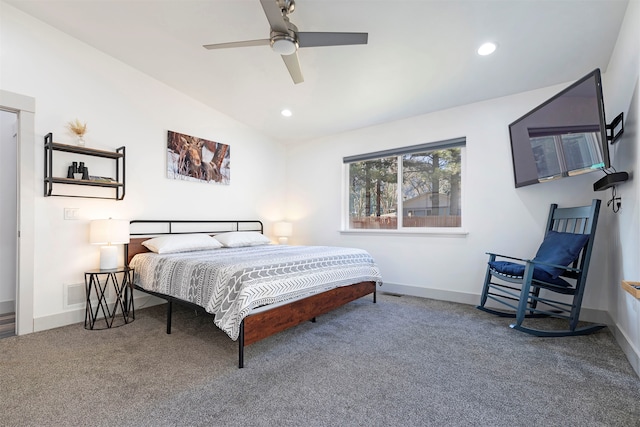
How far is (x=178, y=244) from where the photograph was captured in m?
3.25

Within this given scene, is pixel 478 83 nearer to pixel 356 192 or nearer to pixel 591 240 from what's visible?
pixel 591 240

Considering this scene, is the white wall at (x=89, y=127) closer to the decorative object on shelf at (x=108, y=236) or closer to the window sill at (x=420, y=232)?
the decorative object on shelf at (x=108, y=236)

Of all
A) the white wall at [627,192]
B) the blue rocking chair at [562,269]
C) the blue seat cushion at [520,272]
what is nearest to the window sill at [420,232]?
the blue seat cushion at [520,272]

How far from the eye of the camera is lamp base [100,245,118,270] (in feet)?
9.41

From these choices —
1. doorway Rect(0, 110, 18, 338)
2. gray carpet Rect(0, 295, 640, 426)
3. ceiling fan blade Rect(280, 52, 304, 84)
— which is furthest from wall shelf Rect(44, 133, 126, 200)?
ceiling fan blade Rect(280, 52, 304, 84)

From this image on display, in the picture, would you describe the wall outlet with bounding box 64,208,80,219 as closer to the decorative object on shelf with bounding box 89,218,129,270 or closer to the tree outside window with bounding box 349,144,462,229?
the decorative object on shelf with bounding box 89,218,129,270

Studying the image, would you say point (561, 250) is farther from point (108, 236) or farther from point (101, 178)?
point (101, 178)

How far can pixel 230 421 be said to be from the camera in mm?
1443

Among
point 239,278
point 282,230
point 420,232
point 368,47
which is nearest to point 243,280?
point 239,278

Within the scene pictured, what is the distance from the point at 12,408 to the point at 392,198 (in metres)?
4.12

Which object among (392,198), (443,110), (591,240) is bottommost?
(591,240)

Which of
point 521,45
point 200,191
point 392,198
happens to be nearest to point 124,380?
point 200,191

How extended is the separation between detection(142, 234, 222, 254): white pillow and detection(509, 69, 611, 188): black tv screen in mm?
3636

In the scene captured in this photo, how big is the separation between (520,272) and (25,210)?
464 centimetres
